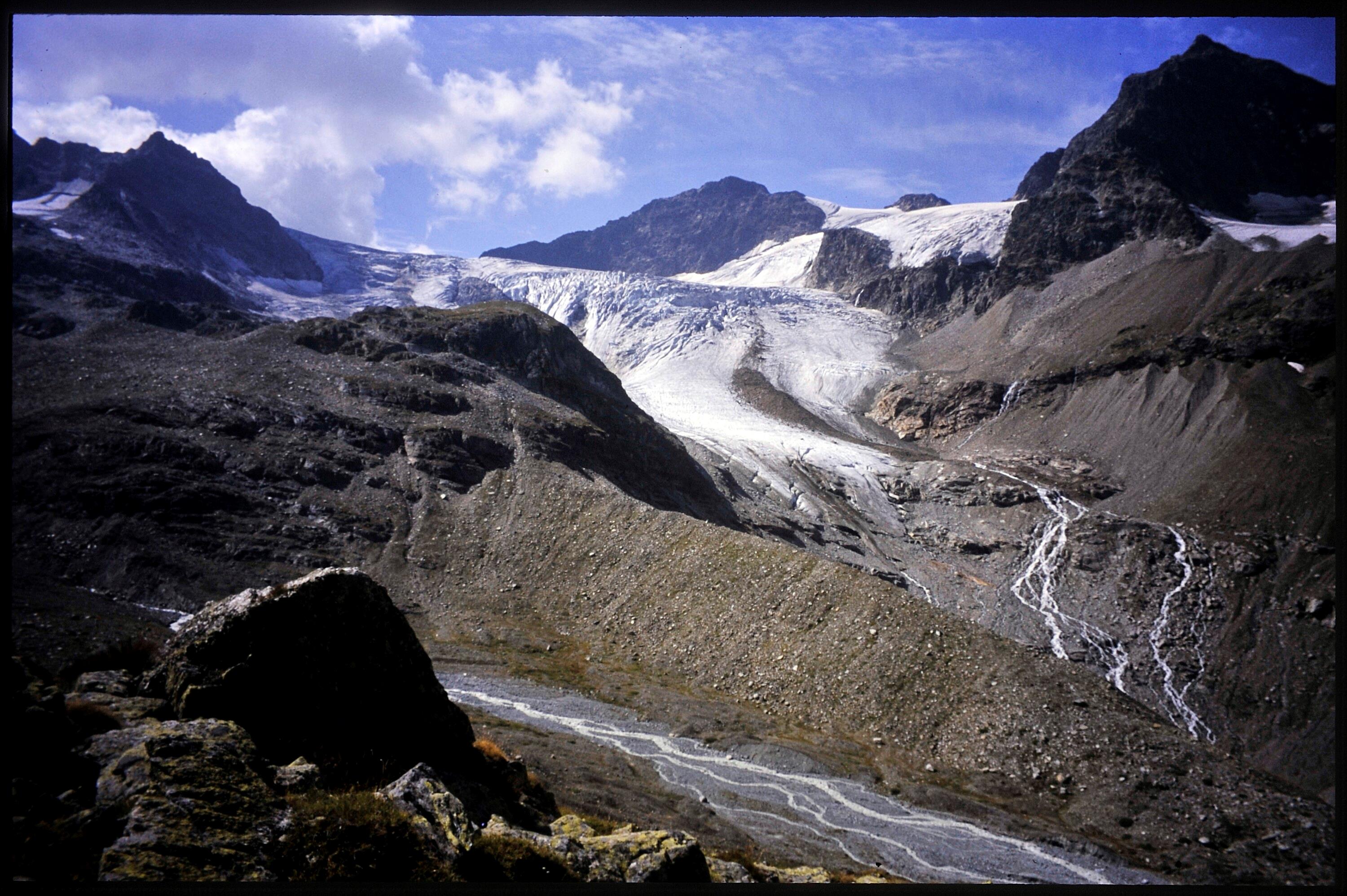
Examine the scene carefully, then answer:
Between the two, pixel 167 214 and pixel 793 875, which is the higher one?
pixel 167 214

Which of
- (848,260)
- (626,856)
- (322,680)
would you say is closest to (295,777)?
(322,680)

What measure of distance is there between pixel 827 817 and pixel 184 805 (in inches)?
523

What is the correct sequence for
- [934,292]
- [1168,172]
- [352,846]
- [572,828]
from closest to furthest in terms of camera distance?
[352,846], [572,828], [1168,172], [934,292]

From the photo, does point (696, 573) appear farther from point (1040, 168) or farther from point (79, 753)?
point (1040, 168)

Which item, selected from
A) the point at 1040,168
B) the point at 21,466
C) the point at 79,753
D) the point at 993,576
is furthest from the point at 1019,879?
the point at 1040,168

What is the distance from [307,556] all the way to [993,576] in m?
43.2

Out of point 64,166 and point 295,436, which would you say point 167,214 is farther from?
point 295,436

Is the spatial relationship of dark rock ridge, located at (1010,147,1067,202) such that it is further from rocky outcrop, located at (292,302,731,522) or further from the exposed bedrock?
rocky outcrop, located at (292,302,731,522)

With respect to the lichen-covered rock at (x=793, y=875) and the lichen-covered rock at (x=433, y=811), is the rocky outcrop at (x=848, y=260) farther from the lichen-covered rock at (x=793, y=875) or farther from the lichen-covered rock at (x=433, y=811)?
the lichen-covered rock at (x=433, y=811)

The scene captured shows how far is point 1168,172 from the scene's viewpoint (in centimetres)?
11381

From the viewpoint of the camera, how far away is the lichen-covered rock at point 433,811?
19.5 ft

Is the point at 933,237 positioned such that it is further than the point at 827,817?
Yes

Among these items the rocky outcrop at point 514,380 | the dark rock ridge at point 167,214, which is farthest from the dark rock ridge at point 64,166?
the rocky outcrop at point 514,380

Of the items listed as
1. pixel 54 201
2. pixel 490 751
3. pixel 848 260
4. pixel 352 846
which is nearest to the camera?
pixel 352 846
